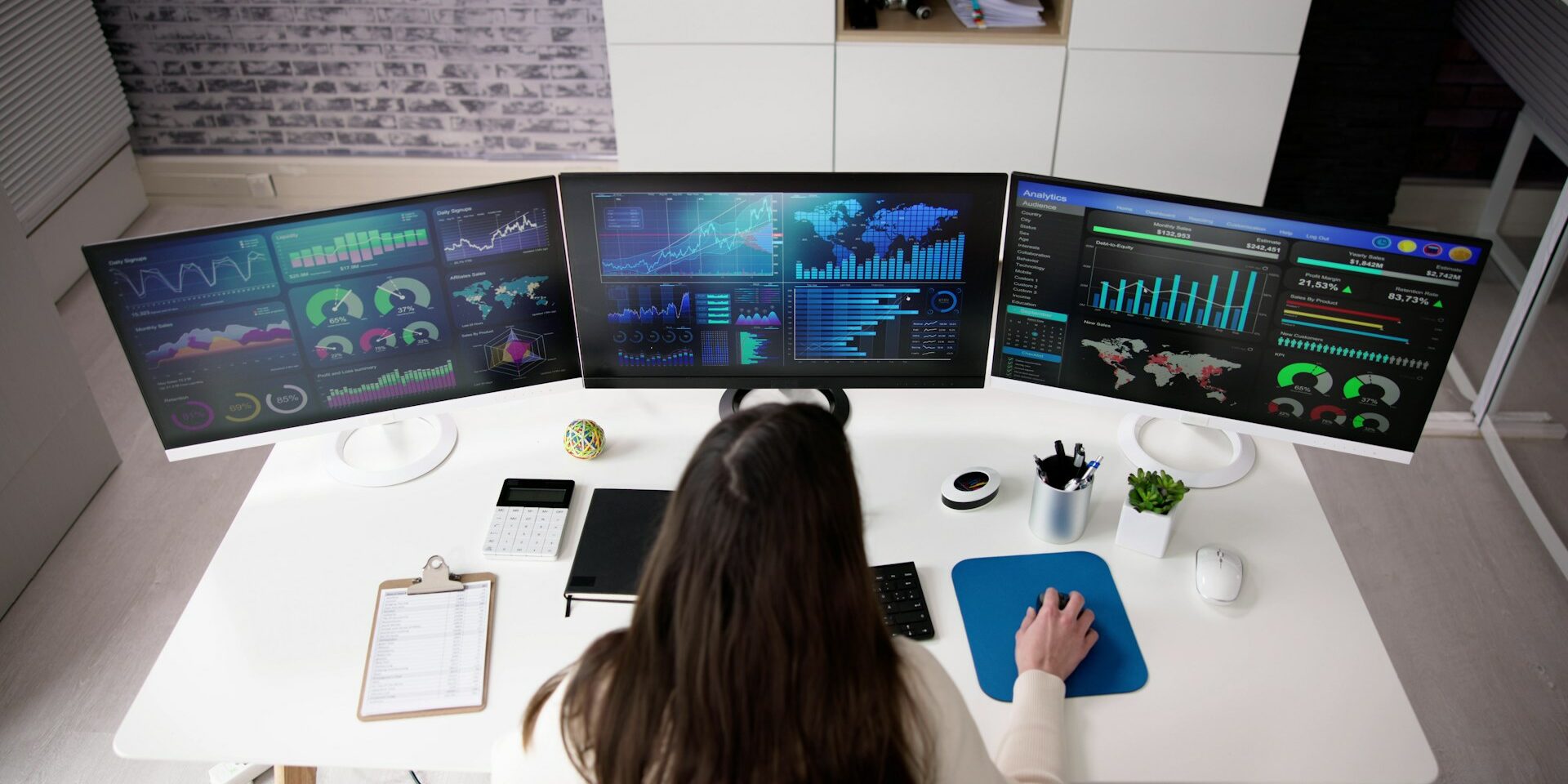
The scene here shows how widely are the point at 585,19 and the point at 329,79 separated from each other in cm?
96

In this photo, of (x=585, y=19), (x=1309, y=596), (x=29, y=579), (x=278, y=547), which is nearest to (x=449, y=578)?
(x=278, y=547)

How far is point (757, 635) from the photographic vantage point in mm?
1033

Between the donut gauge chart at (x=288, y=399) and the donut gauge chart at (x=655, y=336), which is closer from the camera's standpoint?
the donut gauge chart at (x=288, y=399)

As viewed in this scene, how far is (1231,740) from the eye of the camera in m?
1.44

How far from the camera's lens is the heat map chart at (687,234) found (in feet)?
5.76

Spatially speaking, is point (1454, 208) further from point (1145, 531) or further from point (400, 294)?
point (400, 294)

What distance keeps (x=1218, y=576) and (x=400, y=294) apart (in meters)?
1.31

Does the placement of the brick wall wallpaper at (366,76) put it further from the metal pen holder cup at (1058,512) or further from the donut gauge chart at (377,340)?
the metal pen holder cup at (1058,512)

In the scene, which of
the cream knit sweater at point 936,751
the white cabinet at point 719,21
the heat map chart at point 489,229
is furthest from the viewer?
the white cabinet at point 719,21

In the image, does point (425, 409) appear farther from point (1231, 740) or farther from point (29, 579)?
point (29, 579)

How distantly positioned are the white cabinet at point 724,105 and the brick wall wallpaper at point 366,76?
0.61m

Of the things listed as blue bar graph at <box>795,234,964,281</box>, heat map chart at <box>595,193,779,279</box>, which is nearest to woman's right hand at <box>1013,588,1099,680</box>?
blue bar graph at <box>795,234,964,281</box>

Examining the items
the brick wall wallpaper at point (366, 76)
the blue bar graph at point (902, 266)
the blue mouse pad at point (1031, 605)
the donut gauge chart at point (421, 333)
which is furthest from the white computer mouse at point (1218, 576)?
the brick wall wallpaper at point (366, 76)

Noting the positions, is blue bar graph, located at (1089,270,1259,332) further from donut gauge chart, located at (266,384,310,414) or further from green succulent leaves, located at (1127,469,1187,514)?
donut gauge chart, located at (266,384,310,414)
